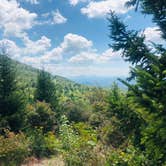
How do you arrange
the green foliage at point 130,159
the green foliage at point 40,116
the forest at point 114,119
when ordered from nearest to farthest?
the forest at point 114,119 < the green foliage at point 130,159 < the green foliage at point 40,116

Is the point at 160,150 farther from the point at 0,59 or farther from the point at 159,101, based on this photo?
the point at 0,59

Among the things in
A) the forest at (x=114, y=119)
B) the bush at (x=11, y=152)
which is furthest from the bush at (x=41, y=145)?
the bush at (x=11, y=152)

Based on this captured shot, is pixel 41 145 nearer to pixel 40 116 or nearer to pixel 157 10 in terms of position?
pixel 40 116

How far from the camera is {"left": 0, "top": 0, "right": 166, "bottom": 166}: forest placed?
4797mm

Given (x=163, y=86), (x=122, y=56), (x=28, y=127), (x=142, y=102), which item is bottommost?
(x=28, y=127)

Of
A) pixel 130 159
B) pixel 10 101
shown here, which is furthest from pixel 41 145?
pixel 130 159

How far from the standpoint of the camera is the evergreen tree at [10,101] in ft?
66.0

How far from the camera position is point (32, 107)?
2289cm

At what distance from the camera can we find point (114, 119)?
12.1 meters

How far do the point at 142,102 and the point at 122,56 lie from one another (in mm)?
3616

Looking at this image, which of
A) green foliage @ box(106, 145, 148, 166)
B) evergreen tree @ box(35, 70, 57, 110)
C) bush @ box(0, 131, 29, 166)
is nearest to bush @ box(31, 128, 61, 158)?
bush @ box(0, 131, 29, 166)

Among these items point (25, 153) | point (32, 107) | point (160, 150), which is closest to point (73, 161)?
point (25, 153)

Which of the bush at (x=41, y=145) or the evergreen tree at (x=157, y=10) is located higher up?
the evergreen tree at (x=157, y=10)

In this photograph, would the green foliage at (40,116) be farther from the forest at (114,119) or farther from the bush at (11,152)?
the bush at (11,152)
